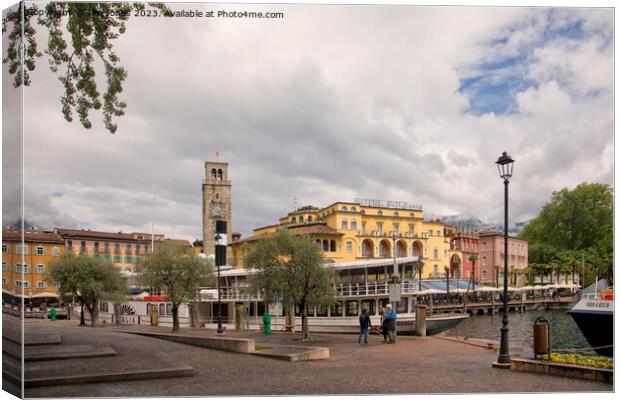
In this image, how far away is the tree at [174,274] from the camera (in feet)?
92.0

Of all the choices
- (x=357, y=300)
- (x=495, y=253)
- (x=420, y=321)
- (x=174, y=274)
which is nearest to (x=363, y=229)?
(x=357, y=300)

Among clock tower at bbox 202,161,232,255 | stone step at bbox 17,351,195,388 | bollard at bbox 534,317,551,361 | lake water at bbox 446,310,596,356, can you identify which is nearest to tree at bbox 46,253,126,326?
clock tower at bbox 202,161,232,255

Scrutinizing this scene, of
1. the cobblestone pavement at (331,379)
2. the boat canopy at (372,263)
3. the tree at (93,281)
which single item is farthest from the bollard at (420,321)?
the tree at (93,281)

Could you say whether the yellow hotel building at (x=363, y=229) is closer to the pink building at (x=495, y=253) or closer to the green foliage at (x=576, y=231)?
the pink building at (x=495, y=253)

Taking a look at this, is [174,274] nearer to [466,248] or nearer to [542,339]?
[466,248]

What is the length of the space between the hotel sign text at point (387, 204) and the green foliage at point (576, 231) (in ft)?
13.0

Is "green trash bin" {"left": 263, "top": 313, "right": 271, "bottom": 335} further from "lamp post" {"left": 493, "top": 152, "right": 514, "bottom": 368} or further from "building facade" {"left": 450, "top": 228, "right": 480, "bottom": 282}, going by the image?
"lamp post" {"left": 493, "top": 152, "right": 514, "bottom": 368}

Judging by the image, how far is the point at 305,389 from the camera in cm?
1205

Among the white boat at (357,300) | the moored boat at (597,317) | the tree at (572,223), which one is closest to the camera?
the tree at (572,223)

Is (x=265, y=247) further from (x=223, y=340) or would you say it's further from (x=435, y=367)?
(x=435, y=367)

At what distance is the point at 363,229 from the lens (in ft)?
75.5

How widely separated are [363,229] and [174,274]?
10430 millimetres

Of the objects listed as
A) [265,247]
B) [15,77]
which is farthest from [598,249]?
[15,77]

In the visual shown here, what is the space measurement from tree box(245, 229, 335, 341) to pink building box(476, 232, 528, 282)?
338 inches
